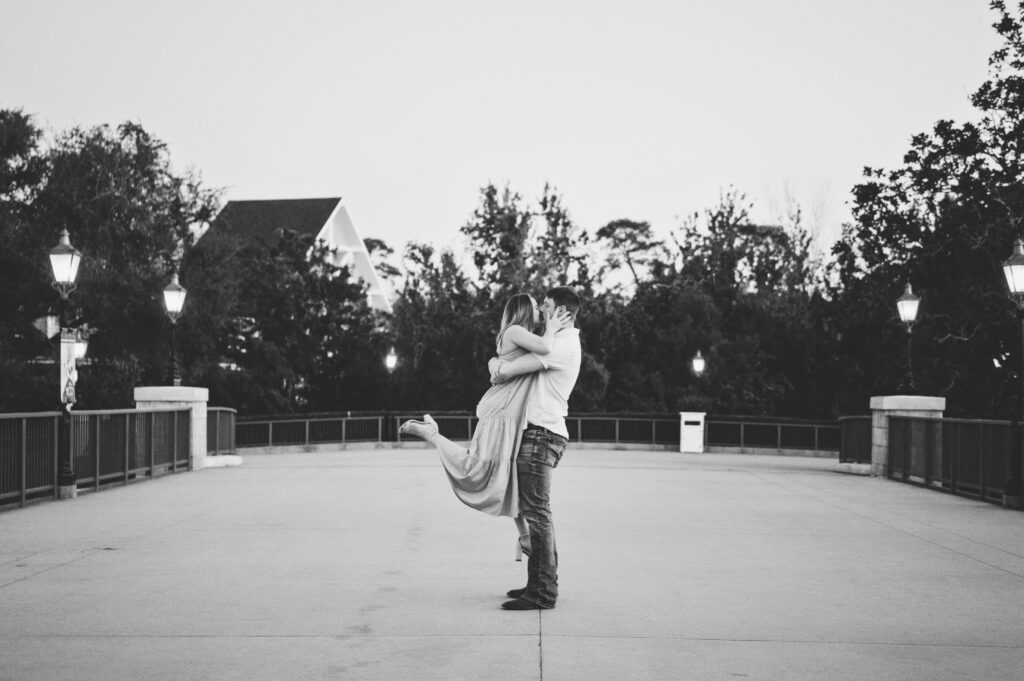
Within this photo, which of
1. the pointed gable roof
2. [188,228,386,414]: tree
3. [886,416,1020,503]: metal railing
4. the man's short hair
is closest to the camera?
the man's short hair

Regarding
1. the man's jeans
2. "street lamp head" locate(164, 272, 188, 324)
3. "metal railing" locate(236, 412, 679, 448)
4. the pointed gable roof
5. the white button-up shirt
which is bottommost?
"metal railing" locate(236, 412, 679, 448)

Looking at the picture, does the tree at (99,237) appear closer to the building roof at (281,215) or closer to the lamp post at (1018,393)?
the building roof at (281,215)

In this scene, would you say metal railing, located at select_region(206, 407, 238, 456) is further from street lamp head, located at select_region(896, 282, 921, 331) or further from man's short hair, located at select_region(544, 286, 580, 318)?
man's short hair, located at select_region(544, 286, 580, 318)

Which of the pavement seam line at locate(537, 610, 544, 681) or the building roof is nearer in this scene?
the pavement seam line at locate(537, 610, 544, 681)

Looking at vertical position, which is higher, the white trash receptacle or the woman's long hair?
the woman's long hair

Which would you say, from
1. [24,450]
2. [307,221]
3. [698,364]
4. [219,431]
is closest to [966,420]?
[24,450]

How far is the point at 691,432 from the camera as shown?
35969 mm

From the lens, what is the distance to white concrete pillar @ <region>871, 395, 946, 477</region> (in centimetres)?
2098

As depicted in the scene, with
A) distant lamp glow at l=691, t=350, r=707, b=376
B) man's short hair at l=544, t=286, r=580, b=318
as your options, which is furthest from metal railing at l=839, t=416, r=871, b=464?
man's short hair at l=544, t=286, r=580, b=318

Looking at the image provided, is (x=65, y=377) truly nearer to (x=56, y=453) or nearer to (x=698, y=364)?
(x=56, y=453)

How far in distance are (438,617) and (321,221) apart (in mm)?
46210

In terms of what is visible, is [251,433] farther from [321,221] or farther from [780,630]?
[780,630]

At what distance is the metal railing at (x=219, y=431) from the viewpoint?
23125 mm

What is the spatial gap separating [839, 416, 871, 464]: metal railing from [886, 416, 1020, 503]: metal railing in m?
2.05
